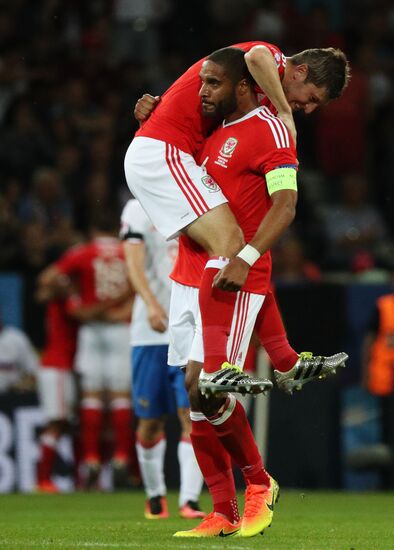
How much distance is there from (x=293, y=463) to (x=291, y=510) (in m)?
2.57

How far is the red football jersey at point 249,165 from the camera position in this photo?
6902 mm

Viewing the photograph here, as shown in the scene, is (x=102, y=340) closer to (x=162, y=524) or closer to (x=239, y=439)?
(x=162, y=524)

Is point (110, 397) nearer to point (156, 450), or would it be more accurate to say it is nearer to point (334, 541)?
point (156, 450)

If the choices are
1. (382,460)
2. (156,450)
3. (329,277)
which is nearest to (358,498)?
(382,460)

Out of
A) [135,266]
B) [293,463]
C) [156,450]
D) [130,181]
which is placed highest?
[130,181]

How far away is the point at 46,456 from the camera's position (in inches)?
497

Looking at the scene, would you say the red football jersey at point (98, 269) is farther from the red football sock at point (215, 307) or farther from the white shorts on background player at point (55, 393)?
the red football sock at point (215, 307)

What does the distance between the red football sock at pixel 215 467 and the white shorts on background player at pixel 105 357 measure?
582 centimetres

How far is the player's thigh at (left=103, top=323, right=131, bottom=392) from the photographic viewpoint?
12.9 meters

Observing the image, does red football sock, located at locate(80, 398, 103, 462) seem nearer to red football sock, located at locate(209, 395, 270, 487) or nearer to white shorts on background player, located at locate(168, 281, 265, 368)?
white shorts on background player, located at locate(168, 281, 265, 368)

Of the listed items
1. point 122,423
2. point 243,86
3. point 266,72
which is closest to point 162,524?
point 243,86

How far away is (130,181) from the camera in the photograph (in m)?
7.13

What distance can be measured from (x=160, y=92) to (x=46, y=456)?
516cm

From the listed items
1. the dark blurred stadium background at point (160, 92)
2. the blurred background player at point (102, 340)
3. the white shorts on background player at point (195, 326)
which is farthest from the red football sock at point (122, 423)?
the white shorts on background player at point (195, 326)
